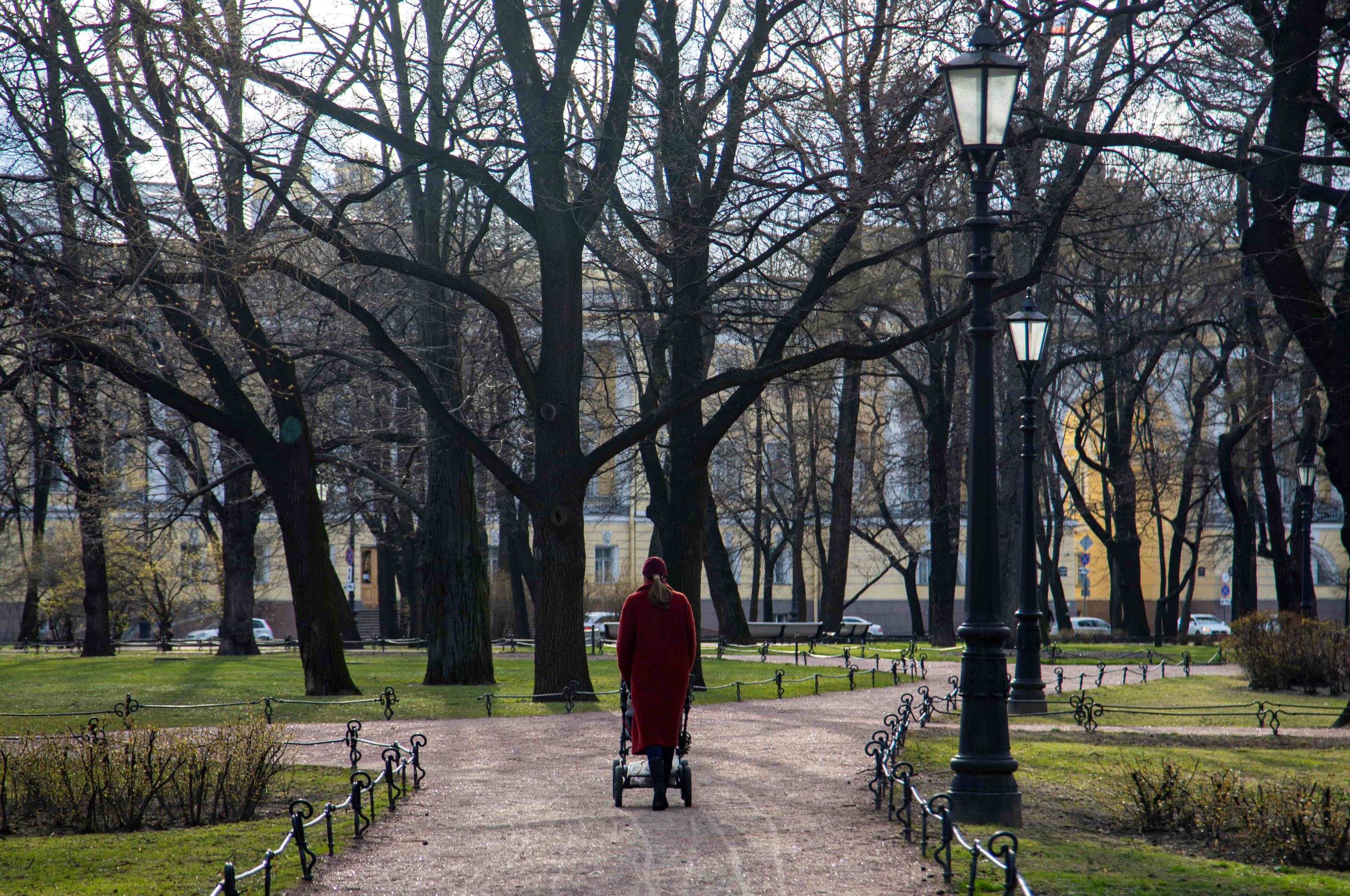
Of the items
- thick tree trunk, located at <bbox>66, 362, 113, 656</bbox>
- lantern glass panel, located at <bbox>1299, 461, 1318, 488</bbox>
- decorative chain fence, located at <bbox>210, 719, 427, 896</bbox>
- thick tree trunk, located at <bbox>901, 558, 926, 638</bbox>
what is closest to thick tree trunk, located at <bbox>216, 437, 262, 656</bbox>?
thick tree trunk, located at <bbox>66, 362, 113, 656</bbox>

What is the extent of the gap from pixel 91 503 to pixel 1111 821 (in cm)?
2111

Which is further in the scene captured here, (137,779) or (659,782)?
(659,782)

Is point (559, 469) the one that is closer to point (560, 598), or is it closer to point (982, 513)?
point (560, 598)

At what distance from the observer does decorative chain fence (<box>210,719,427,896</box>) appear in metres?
5.87

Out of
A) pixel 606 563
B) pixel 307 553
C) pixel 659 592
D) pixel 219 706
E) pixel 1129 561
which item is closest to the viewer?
pixel 659 592

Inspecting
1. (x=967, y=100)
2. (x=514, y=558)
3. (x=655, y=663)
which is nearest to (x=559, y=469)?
(x=655, y=663)

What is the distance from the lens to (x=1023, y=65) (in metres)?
8.53

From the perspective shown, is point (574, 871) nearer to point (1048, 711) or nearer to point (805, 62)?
point (1048, 711)

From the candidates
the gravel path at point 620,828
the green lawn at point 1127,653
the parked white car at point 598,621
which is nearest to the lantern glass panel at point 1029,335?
the gravel path at point 620,828

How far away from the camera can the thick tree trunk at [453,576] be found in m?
20.8

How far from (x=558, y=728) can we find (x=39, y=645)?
30431 mm

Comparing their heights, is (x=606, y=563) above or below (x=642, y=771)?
above

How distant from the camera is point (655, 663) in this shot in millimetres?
8766

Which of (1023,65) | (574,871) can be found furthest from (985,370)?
(574,871)
